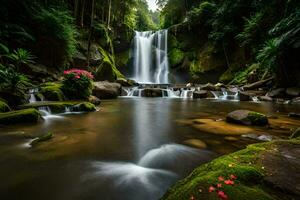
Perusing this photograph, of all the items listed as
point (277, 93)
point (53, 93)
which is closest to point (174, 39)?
point (277, 93)

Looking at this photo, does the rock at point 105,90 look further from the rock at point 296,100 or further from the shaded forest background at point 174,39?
the rock at point 296,100

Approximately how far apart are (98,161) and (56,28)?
40.9 ft

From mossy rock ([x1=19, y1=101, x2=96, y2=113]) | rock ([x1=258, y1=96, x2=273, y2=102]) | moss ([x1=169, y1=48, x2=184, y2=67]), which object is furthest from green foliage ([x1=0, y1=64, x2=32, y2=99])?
moss ([x1=169, y1=48, x2=184, y2=67])

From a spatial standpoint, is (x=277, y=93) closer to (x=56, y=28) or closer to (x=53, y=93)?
(x=53, y=93)

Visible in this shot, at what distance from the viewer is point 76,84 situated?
9.15 metres

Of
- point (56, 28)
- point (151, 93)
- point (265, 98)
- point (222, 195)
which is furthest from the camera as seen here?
point (151, 93)

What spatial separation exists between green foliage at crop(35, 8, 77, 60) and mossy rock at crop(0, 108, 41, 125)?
30.0 feet

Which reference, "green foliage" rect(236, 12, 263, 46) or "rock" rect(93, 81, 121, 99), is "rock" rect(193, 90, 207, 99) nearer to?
"rock" rect(93, 81, 121, 99)

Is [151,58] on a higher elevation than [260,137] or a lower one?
higher

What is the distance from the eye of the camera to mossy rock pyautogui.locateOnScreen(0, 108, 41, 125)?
4.96 meters

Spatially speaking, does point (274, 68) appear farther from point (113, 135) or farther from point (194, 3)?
point (194, 3)

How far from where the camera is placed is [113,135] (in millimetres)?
4441

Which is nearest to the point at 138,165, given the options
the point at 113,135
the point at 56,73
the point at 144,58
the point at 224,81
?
the point at 113,135

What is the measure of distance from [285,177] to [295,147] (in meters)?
0.89
